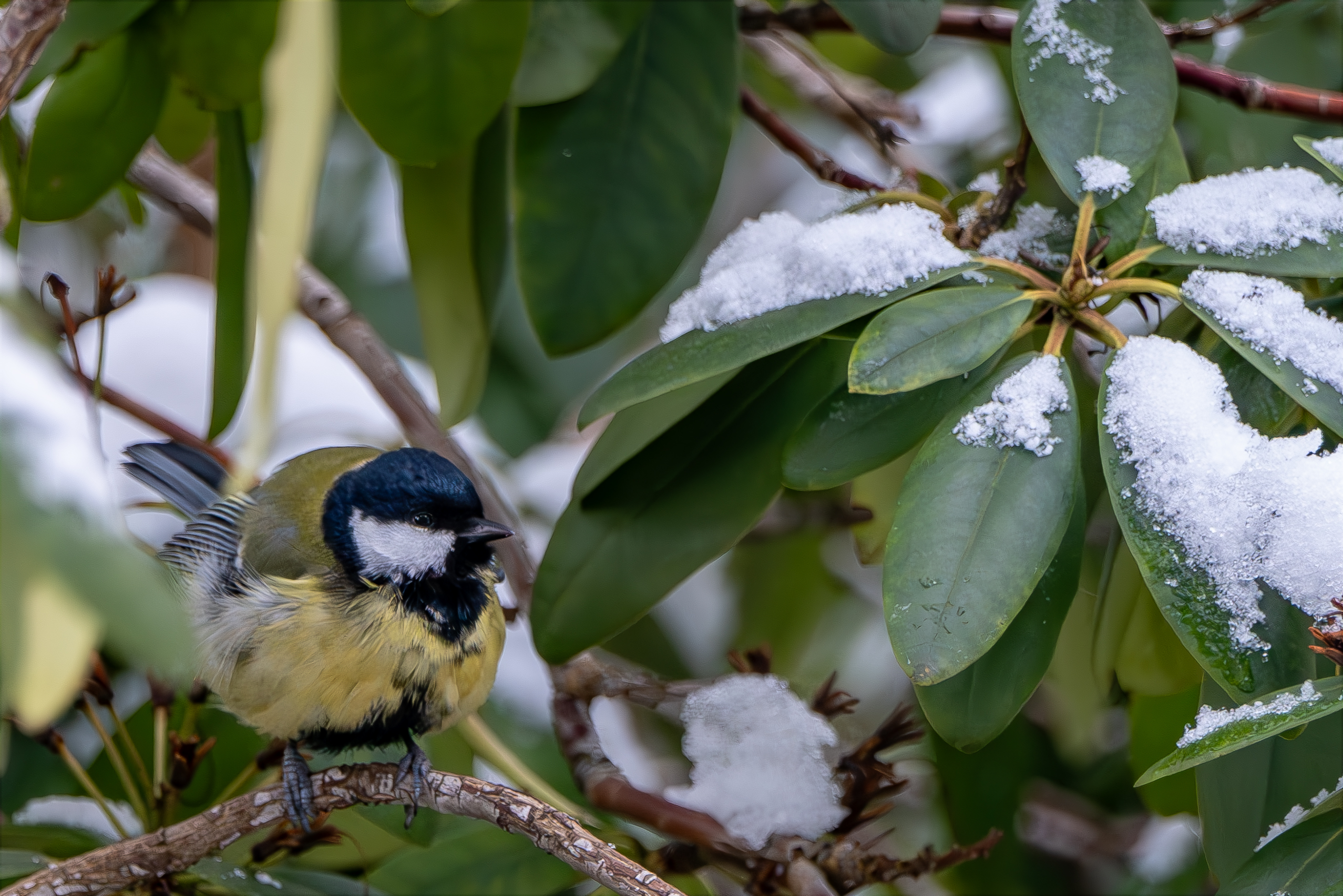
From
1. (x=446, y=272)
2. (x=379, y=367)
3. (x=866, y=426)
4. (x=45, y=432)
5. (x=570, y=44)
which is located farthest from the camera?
(x=379, y=367)

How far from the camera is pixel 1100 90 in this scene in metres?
0.90

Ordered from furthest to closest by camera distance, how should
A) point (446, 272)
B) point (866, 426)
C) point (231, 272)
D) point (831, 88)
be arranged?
1. point (831, 88)
2. point (446, 272)
3. point (231, 272)
4. point (866, 426)

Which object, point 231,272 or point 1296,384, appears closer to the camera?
point 1296,384

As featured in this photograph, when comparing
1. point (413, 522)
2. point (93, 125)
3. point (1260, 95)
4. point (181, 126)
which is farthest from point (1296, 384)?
point (181, 126)

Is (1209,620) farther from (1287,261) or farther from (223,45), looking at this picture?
(223,45)

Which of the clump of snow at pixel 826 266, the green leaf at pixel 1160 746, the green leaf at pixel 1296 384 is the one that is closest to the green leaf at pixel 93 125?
the clump of snow at pixel 826 266

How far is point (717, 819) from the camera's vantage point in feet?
Result: 3.79

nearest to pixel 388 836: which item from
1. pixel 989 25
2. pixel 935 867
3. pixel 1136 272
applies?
pixel 935 867

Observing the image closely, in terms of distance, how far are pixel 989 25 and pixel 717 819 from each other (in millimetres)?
915

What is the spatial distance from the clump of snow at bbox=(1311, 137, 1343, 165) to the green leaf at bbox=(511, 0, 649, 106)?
2.04 feet

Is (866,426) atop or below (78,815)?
atop

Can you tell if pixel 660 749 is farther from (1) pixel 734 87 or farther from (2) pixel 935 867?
(1) pixel 734 87

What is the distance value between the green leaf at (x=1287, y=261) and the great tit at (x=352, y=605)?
697 mm

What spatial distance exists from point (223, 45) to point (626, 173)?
1.41 feet
